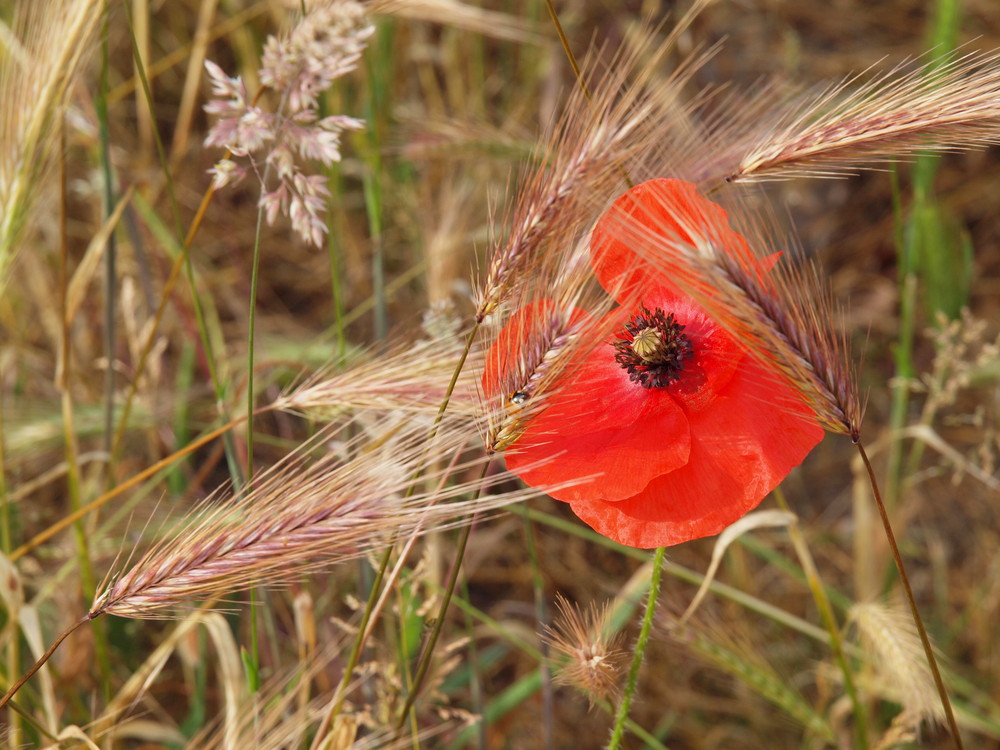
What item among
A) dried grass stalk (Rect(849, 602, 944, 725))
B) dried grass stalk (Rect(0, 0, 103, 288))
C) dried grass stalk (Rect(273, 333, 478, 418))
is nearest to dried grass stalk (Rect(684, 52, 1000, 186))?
dried grass stalk (Rect(273, 333, 478, 418))

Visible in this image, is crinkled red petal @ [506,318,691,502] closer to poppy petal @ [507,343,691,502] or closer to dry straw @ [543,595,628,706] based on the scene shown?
poppy petal @ [507,343,691,502]

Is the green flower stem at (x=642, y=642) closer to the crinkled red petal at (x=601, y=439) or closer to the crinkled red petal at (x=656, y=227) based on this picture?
the crinkled red petal at (x=601, y=439)

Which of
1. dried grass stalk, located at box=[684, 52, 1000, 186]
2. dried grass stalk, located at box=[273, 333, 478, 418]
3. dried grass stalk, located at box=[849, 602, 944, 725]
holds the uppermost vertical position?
dried grass stalk, located at box=[684, 52, 1000, 186]

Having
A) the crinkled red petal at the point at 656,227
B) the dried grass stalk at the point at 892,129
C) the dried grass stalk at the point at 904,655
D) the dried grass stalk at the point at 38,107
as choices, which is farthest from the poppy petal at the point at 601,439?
the dried grass stalk at the point at 38,107

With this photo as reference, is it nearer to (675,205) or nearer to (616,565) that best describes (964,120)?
(675,205)

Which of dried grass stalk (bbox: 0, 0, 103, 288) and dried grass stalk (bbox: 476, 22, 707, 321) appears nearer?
dried grass stalk (bbox: 476, 22, 707, 321)

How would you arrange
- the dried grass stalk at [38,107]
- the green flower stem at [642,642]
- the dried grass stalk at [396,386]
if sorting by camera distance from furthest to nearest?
the dried grass stalk at [38,107] < the dried grass stalk at [396,386] < the green flower stem at [642,642]

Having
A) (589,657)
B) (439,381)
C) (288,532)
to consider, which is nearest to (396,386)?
(439,381)

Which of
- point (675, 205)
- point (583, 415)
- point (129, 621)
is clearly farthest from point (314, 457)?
point (675, 205)

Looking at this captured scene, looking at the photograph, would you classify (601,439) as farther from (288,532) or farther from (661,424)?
(288,532)
